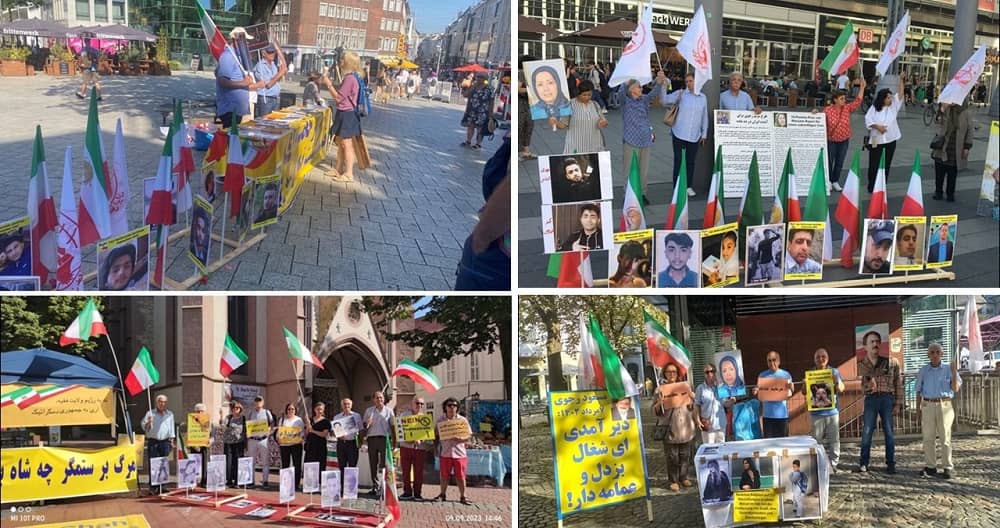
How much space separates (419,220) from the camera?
5.50m

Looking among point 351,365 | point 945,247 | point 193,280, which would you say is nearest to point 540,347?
point 351,365

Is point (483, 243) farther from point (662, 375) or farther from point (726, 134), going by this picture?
point (726, 134)

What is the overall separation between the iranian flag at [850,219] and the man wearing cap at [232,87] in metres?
4.03

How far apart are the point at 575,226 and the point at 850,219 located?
2294 mm

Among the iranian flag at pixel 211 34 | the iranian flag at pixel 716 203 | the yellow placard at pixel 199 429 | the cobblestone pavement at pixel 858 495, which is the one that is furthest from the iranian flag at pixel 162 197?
the iranian flag at pixel 716 203

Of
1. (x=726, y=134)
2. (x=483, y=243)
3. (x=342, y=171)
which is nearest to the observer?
(x=483, y=243)

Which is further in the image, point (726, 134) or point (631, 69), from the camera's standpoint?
Result: point (726, 134)

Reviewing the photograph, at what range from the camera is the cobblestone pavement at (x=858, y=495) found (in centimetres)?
536

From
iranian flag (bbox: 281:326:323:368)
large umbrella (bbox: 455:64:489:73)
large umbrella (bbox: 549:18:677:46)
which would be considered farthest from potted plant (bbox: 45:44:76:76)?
large umbrella (bbox: 549:18:677:46)

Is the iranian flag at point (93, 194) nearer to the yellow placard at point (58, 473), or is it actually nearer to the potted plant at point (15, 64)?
the potted plant at point (15, 64)

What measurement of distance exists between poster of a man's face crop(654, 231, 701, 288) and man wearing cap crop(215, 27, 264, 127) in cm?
259

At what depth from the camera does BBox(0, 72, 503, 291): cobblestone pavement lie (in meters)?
5.19

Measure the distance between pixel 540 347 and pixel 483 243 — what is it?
1.06m

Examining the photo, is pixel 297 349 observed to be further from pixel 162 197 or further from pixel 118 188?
pixel 118 188
